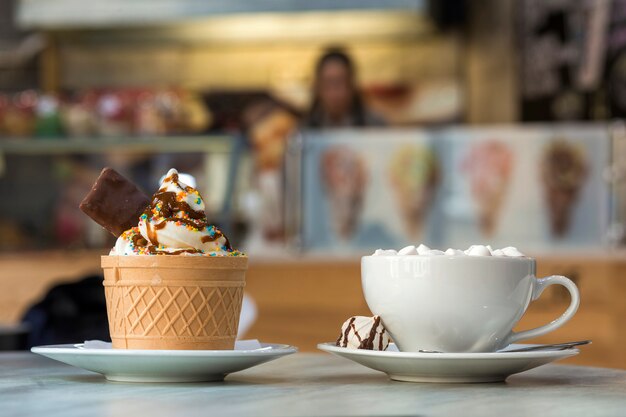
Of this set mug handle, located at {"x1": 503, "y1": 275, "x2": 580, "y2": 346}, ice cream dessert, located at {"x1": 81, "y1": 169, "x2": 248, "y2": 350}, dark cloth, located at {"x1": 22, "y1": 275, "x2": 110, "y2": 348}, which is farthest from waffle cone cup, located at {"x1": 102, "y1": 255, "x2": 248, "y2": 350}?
dark cloth, located at {"x1": 22, "y1": 275, "x2": 110, "y2": 348}

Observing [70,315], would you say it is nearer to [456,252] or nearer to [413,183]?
[456,252]

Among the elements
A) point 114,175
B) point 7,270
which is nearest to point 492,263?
point 114,175

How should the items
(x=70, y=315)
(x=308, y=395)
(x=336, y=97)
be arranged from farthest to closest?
(x=336, y=97)
(x=70, y=315)
(x=308, y=395)

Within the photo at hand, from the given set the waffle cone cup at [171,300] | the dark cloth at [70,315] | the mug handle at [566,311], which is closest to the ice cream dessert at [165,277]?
the waffle cone cup at [171,300]

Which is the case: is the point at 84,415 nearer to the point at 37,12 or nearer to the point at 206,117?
the point at 206,117

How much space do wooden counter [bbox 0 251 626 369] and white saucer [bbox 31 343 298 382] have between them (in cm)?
267

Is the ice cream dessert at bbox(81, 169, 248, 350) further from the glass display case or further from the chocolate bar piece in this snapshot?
the glass display case

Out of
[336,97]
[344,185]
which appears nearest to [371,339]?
[344,185]

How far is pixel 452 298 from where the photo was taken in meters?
1.06

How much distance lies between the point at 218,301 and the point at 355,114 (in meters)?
4.96

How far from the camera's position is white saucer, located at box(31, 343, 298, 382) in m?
0.98

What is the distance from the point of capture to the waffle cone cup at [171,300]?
41.1 inches

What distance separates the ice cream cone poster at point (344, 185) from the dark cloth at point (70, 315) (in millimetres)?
1558

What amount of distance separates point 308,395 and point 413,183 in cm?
318
